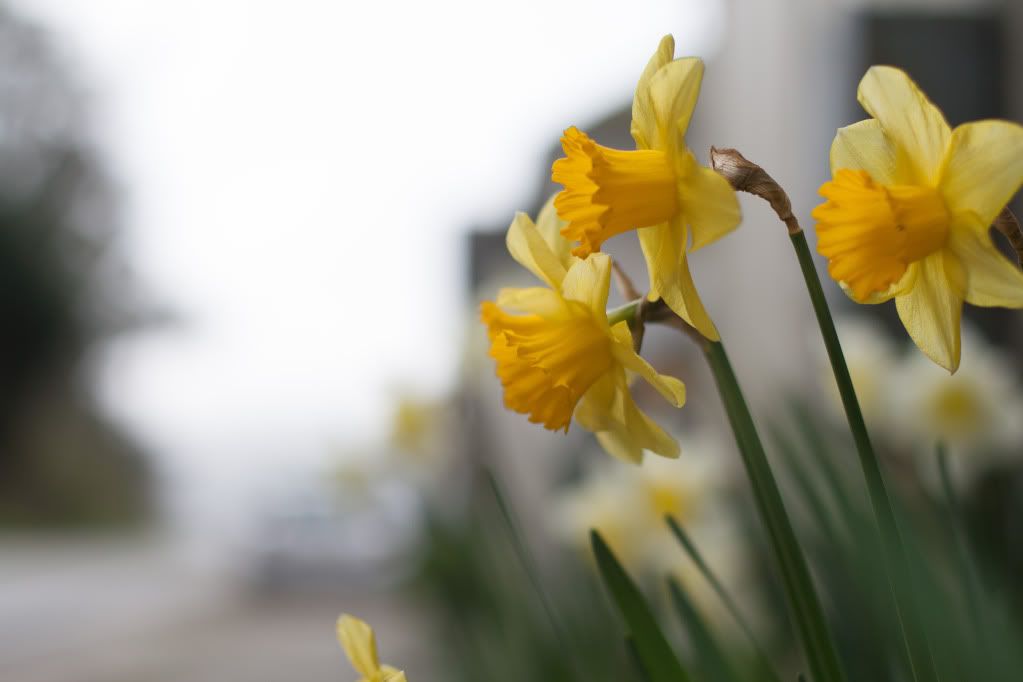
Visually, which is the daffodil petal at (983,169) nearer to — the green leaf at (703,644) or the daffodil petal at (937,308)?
the daffodil petal at (937,308)

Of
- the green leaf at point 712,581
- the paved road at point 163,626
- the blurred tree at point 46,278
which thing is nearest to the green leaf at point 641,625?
the green leaf at point 712,581

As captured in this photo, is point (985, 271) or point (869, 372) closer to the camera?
point (985, 271)

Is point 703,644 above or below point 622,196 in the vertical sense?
below

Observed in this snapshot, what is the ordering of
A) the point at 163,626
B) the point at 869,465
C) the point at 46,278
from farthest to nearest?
1. the point at 46,278
2. the point at 163,626
3. the point at 869,465

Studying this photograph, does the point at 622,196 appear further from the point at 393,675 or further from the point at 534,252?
the point at 393,675

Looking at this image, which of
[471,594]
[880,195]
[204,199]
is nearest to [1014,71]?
[471,594]

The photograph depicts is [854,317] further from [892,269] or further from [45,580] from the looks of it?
[45,580]

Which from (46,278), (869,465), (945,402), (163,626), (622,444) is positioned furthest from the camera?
(46,278)

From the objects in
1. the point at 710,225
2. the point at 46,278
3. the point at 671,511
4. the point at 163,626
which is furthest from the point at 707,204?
the point at 46,278
